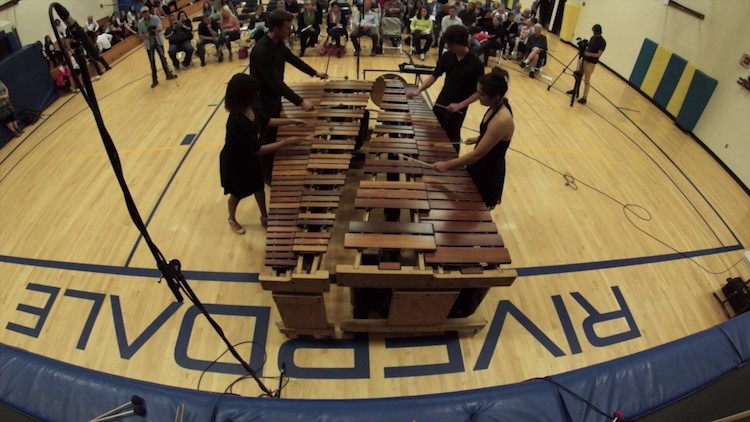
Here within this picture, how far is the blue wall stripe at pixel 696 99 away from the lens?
5.94 metres

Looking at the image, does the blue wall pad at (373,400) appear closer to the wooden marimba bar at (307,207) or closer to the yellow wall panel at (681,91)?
the wooden marimba bar at (307,207)

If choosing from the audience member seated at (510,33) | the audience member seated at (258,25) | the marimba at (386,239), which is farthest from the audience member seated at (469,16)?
the marimba at (386,239)

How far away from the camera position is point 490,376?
322 cm

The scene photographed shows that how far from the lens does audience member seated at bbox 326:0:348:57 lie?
28.8 ft

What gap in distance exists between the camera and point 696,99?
243 inches

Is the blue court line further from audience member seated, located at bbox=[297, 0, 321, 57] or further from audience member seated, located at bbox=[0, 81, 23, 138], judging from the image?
audience member seated, located at bbox=[297, 0, 321, 57]

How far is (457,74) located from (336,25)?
570 cm

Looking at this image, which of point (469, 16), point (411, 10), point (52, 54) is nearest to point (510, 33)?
point (469, 16)

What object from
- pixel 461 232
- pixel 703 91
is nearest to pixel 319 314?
pixel 461 232

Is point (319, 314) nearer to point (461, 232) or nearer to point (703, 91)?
point (461, 232)

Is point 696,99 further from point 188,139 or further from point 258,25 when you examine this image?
point 258,25

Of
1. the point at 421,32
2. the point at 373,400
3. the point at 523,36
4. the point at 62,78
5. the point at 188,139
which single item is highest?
the point at 421,32

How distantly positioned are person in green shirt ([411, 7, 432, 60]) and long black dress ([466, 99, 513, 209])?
232 inches

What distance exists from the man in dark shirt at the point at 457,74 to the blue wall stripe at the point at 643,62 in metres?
4.94
